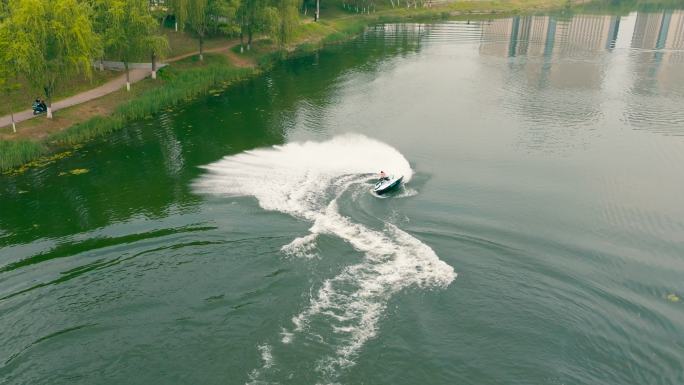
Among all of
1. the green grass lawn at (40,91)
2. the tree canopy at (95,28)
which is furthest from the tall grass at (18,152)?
the tree canopy at (95,28)

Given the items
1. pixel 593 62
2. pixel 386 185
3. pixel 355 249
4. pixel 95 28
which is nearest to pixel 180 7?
pixel 95 28

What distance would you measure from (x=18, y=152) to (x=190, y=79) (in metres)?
32.0

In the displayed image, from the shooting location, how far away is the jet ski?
4712 cm

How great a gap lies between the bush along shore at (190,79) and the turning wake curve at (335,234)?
18.6m

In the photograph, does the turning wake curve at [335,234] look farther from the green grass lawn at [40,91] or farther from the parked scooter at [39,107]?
the green grass lawn at [40,91]

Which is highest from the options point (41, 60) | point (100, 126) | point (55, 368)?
point (41, 60)

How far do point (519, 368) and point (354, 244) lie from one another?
14.8 meters

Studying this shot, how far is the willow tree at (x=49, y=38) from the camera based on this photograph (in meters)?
56.3

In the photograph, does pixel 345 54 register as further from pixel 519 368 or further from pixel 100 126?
pixel 519 368

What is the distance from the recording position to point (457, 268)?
36.4 meters

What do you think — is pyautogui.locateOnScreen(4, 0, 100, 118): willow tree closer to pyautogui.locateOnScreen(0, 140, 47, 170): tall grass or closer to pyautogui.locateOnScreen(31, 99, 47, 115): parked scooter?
pyautogui.locateOnScreen(31, 99, 47, 115): parked scooter

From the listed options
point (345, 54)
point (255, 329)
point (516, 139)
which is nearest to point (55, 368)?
point (255, 329)

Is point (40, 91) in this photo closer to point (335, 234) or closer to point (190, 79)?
point (190, 79)

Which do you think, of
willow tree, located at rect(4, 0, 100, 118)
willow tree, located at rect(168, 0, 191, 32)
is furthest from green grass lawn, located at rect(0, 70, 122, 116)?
willow tree, located at rect(168, 0, 191, 32)
